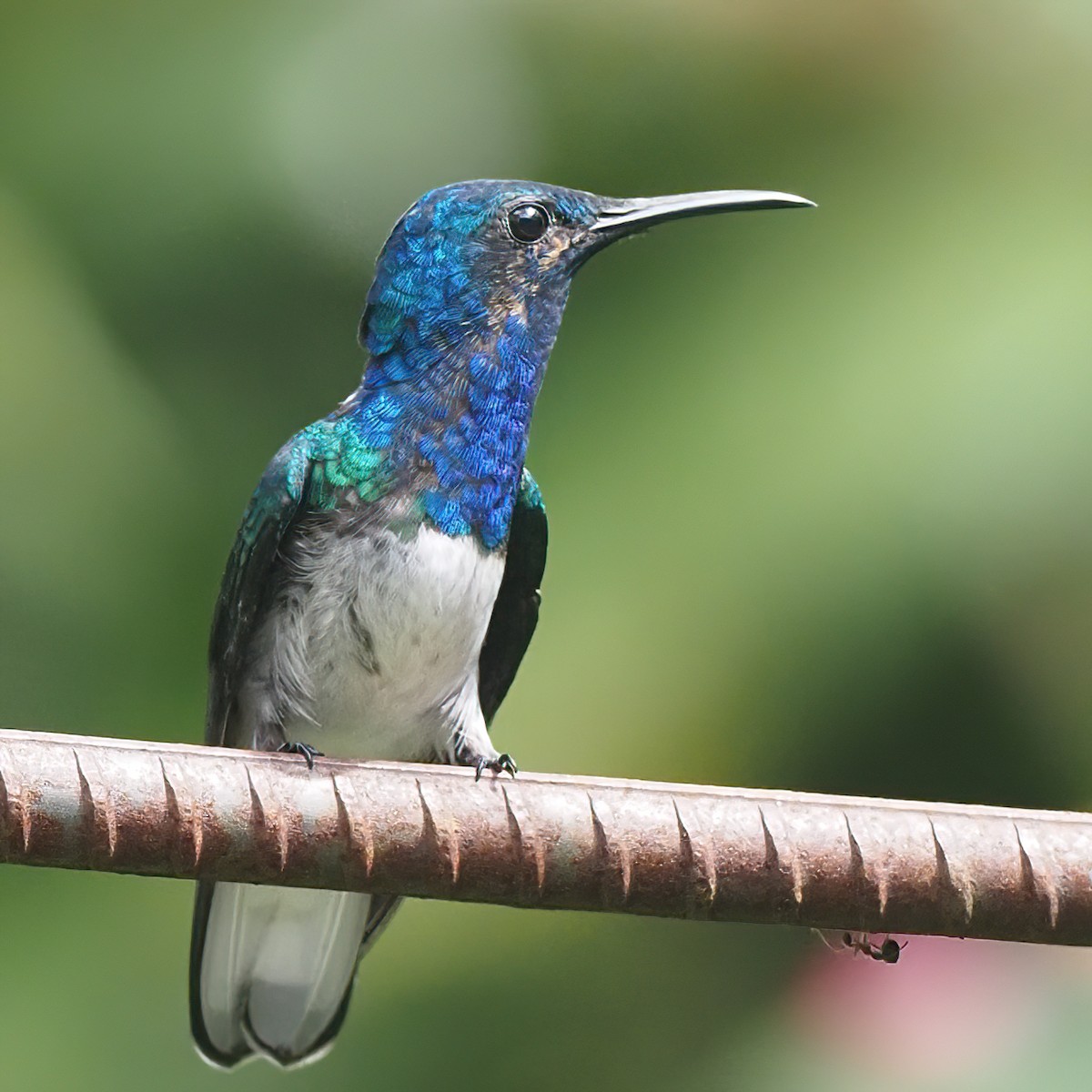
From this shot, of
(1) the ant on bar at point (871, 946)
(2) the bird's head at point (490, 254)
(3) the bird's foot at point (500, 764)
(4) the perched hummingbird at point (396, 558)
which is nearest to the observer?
(1) the ant on bar at point (871, 946)

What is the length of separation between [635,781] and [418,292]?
117 cm

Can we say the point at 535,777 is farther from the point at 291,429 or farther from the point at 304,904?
the point at 291,429

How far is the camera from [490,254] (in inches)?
104

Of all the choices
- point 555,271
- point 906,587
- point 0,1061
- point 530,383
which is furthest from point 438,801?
point 0,1061

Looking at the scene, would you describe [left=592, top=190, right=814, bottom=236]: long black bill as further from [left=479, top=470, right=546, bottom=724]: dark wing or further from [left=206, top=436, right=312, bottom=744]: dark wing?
[left=206, top=436, right=312, bottom=744]: dark wing

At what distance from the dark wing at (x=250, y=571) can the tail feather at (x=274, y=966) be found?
36 cm

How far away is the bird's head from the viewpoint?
2.60 m

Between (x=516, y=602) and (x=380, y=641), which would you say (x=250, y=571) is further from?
(x=516, y=602)

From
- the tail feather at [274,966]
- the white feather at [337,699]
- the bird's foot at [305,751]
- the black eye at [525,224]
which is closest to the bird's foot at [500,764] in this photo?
the white feather at [337,699]

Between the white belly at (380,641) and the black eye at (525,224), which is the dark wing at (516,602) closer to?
the white belly at (380,641)

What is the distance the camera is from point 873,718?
3.50 m

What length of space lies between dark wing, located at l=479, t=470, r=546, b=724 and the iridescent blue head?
0.57 feet

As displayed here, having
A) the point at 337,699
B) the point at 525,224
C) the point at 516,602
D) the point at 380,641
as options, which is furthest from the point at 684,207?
the point at 337,699

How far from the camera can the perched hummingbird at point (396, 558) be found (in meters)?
2.45
